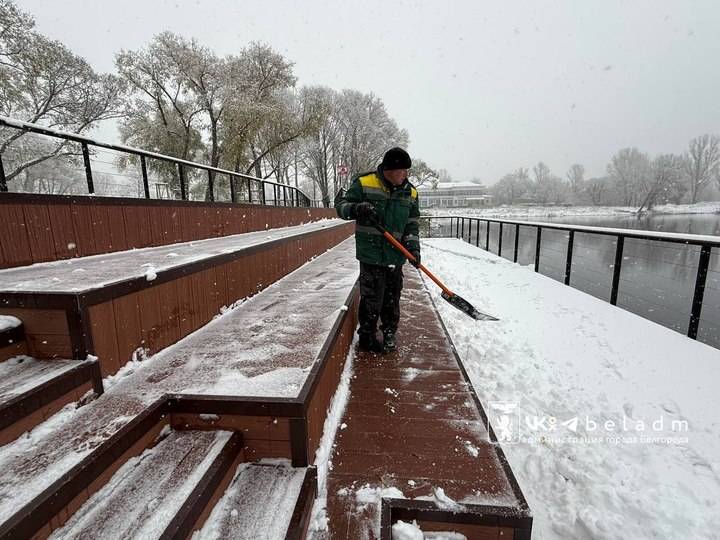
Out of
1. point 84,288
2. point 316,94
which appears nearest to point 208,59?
point 316,94

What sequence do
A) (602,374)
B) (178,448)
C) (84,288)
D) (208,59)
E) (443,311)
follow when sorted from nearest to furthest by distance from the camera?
(178,448)
(84,288)
(602,374)
(443,311)
(208,59)

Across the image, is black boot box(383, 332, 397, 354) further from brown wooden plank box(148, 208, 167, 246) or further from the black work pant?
brown wooden plank box(148, 208, 167, 246)

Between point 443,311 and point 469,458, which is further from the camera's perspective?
point 443,311

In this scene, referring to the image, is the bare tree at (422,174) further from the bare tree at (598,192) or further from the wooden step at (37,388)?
the bare tree at (598,192)

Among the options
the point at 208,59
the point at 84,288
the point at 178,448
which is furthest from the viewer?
the point at 208,59

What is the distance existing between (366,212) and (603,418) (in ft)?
7.31

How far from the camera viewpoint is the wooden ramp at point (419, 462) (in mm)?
1339

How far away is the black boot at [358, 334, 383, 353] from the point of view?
2.87 metres

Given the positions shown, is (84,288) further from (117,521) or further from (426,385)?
(426,385)

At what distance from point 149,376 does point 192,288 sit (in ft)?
2.49

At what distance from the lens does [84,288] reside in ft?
5.04

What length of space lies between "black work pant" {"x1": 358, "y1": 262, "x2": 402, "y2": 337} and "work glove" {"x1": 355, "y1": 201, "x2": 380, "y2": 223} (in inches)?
15.0

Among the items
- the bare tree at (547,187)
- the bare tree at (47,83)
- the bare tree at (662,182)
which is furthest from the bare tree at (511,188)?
the bare tree at (47,83)

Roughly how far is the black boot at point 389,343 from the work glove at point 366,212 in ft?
3.32
